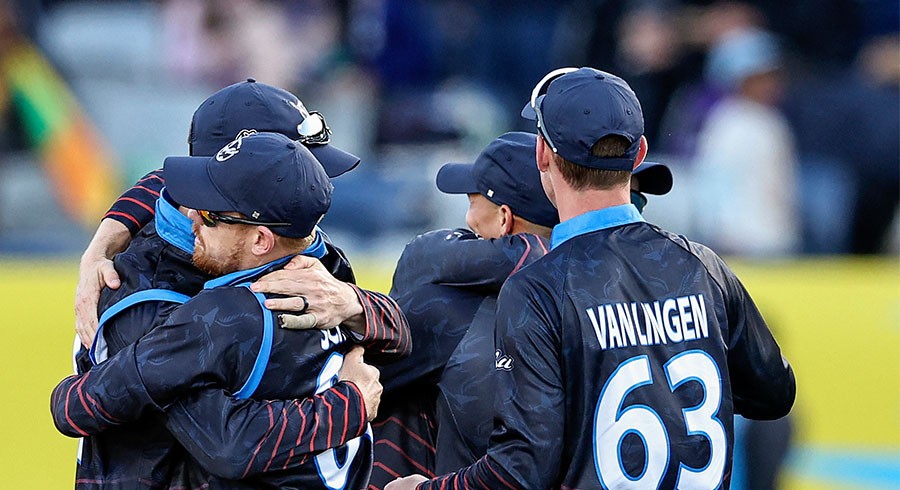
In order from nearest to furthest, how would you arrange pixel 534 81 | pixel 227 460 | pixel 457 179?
1. pixel 227 460
2. pixel 457 179
3. pixel 534 81

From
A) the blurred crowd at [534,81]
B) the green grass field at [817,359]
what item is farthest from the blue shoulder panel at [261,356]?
the blurred crowd at [534,81]

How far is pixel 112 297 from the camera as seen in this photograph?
2812 millimetres

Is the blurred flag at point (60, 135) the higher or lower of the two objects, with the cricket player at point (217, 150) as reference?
higher

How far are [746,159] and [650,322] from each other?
5232mm

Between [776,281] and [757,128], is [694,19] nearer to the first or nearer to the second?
[757,128]

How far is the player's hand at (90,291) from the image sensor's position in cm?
282

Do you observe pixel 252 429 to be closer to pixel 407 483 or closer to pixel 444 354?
pixel 407 483

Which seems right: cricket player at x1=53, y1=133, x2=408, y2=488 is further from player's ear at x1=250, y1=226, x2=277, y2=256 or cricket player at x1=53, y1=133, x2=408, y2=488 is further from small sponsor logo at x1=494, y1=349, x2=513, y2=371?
small sponsor logo at x1=494, y1=349, x2=513, y2=371

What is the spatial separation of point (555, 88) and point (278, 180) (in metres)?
0.60

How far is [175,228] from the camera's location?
8.96 ft

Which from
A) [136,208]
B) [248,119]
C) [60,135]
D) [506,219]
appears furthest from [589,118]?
[60,135]

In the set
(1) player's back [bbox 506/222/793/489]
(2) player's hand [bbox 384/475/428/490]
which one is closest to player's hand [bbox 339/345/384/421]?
(2) player's hand [bbox 384/475/428/490]

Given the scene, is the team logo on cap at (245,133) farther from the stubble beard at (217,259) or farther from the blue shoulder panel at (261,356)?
the blue shoulder panel at (261,356)

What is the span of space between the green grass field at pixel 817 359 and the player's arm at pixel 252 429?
10.9 feet
